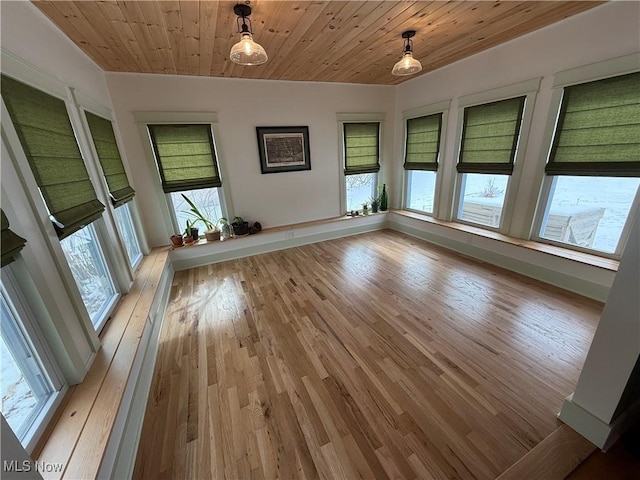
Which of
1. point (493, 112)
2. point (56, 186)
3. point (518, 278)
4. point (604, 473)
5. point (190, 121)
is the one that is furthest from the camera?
point (190, 121)

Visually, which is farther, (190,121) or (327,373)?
(190,121)

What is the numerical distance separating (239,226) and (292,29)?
8.55 ft

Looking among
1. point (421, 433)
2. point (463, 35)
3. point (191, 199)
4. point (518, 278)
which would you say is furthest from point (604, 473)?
point (191, 199)

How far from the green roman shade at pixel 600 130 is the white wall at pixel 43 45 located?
14.4 feet

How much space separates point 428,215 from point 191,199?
3980 millimetres

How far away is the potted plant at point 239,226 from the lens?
3914 mm

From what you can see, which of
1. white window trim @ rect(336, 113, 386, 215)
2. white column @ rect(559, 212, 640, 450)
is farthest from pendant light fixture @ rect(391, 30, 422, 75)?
white column @ rect(559, 212, 640, 450)

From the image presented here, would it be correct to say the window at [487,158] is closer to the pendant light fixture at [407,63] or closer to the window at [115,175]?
the pendant light fixture at [407,63]

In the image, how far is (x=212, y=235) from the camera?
3.76 m

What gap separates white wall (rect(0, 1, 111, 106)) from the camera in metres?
1.43

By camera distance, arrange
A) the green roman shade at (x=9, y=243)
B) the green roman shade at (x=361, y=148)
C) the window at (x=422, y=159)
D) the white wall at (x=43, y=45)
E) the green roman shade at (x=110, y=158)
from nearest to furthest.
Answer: the green roman shade at (x=9, y=243) → the white wall at (x=43, y=45) → the green roman shade at (x=110, y=158) → the window at (x=422, y=159) → the green roman shade at (x=361, y=148)

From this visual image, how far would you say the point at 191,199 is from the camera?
147 inches

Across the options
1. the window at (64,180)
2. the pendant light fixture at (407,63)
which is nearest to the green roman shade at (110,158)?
the window at (64,180)

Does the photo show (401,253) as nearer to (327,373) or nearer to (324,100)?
(327,373)
